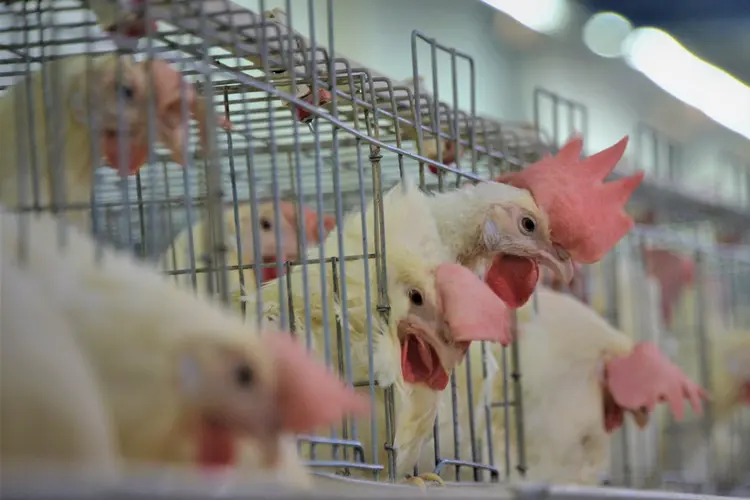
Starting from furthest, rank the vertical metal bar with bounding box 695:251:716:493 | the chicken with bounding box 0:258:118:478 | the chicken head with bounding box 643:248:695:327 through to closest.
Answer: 1. the chicken head with bounding box 643:248:695:327
2. the vertical metal bar with bounding box 695:251:716:493
3. the chicken with bounding box 0:258:118:478

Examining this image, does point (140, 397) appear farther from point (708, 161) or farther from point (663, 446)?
point (708, 161)

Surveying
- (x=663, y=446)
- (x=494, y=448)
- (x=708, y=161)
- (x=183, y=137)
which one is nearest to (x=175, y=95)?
(x=183, y=137)

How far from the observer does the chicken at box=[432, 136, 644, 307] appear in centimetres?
136

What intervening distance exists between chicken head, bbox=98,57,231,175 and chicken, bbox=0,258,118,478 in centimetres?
24

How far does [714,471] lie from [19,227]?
194cm

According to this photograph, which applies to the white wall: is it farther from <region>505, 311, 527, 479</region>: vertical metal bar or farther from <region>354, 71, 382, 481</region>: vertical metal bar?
<region>354, 71, 382, 481</region>: vertical metal bar

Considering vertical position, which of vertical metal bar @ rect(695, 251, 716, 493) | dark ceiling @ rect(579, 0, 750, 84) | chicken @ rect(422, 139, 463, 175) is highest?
dark ceiling @ rect(579, 0, 750, 84)

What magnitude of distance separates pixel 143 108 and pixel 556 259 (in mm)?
638

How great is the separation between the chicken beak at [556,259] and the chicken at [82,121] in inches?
18.6

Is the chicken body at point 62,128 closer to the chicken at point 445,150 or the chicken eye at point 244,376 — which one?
the chicken eye at point 244,376

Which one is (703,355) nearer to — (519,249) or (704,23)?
(519,249)

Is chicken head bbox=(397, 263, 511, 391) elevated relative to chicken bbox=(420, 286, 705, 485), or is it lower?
elevated

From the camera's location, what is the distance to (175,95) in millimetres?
871

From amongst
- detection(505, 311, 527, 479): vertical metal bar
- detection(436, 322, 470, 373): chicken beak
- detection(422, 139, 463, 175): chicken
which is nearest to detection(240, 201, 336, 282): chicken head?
detection(422, 139, 463, 175): chicken
